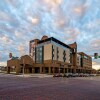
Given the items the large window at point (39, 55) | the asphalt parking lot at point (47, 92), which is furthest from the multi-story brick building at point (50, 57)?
the asphalt parking lot at point (47, 92)

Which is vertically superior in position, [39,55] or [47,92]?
[39,55]

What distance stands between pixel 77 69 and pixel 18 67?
77.0m

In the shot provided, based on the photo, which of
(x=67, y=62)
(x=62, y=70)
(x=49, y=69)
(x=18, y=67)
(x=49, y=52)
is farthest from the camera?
(x=67, y=62)

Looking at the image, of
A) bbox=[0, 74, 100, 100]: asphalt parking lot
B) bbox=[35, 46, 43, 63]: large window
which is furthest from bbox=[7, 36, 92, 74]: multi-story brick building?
bbox=[0, 74, 100, 100]: asphalt parking lot

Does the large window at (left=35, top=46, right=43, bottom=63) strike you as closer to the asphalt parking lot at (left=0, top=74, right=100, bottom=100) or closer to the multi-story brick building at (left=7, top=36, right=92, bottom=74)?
the multi-story brick building at (left=7, top=36, right=92, bottom=74)

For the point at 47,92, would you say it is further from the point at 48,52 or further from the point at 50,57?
the point at 48,52

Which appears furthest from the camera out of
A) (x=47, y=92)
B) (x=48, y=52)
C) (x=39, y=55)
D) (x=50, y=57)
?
(x=39, y=55)

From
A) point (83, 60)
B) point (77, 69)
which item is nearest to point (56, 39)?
point (77, 69)

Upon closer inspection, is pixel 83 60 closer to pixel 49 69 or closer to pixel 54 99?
pixel 49 69

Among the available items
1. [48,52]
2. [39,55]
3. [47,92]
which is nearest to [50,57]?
[48,52]

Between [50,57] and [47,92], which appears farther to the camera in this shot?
[50,57]

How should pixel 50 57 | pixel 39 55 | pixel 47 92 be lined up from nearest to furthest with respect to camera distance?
1. pixel 47 92
2. pixel 50 57
3. pixel 39 55

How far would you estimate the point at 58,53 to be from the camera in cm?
13762

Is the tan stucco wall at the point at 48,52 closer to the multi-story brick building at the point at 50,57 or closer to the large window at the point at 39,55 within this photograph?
the multi-story brick building at the point at 50,57
